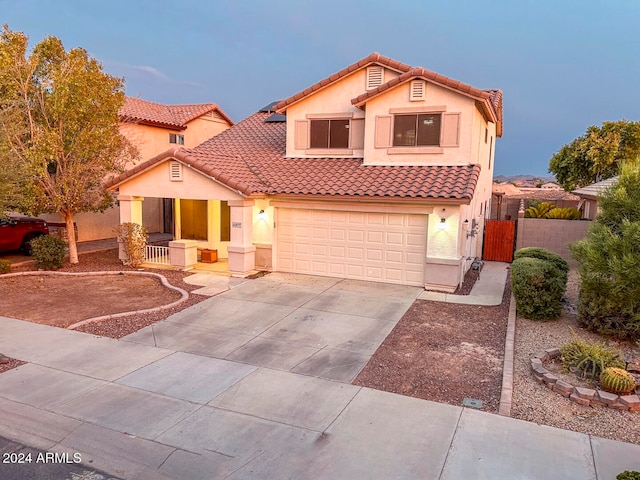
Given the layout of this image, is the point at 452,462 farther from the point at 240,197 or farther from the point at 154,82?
the point at 154,82

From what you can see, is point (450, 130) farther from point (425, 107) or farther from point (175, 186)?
point (175, 186)

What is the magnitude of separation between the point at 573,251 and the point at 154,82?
15407 cm

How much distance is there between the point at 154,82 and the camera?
5684 inches

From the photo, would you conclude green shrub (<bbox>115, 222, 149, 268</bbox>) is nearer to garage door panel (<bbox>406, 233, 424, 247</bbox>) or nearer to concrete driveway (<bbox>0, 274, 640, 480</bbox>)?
concrete driveway (<bbox>0, 274, 640, 480</bbox>)

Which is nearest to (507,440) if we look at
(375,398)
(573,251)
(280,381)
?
(375,398)

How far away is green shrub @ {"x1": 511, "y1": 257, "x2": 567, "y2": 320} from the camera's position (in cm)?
1009

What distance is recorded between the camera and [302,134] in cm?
1636

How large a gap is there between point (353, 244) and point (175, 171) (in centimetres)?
613

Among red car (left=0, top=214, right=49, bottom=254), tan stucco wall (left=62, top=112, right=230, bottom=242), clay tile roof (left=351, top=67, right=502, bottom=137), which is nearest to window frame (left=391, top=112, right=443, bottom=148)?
clay tile roof (left=351, top=67, right=502, bottom=137)

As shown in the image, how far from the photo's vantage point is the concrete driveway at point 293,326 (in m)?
8.14

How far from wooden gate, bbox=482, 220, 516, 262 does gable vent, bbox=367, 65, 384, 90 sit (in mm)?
7231

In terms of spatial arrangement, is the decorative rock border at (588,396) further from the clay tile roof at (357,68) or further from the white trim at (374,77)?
the white trim at (374,77)

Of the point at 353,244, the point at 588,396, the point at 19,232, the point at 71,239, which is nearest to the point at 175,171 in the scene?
the point at 71,239

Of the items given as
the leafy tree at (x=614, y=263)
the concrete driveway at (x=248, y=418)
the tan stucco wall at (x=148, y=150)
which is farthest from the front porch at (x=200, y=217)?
the leafy tree at (x=614, y=263)
